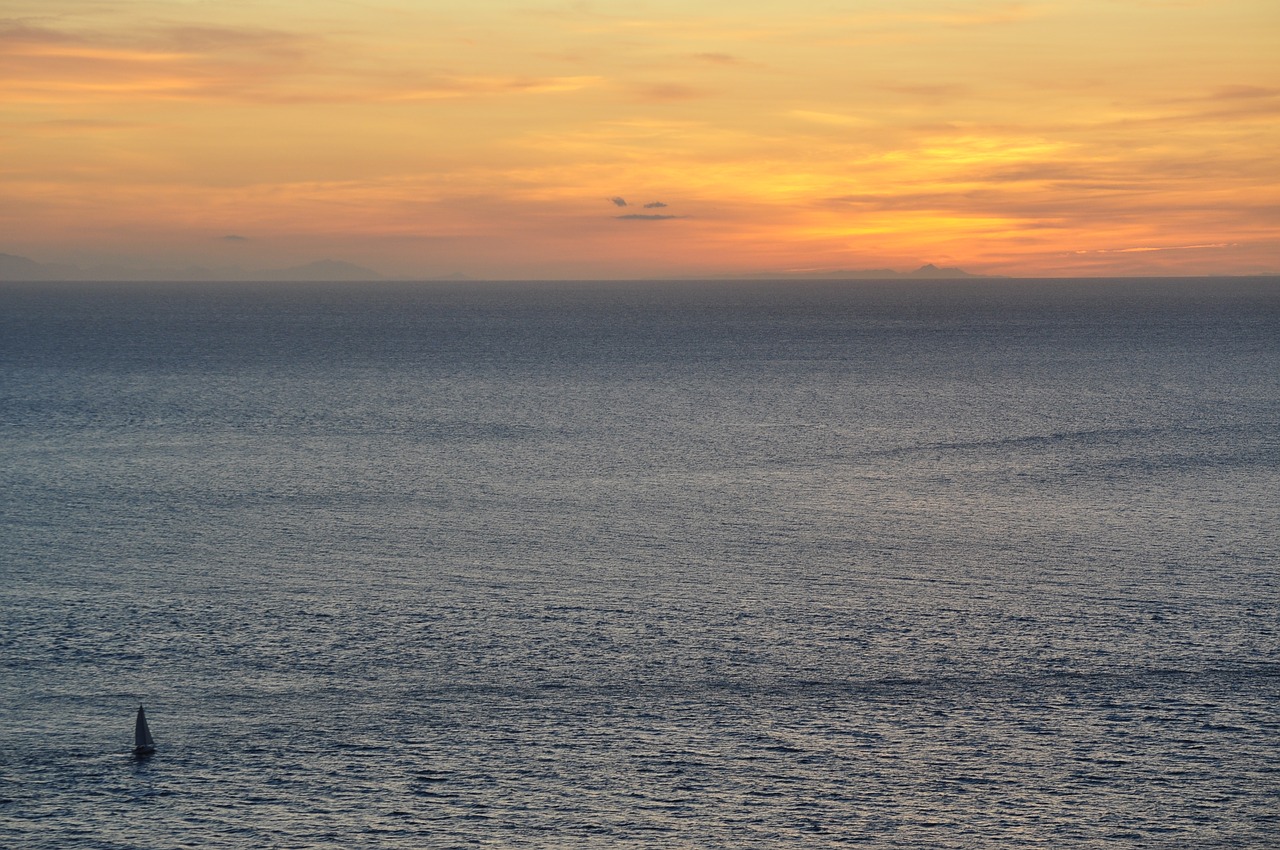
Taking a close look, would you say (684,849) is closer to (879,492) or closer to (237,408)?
(879,492)

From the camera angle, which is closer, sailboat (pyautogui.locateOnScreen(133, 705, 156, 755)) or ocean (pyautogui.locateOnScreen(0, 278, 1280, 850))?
ocean (pyautogui.locateOnScreen(0, 278, 1280, 850))

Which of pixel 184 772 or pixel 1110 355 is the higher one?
pixel 1110 355

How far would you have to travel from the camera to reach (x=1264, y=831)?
32.1 meters

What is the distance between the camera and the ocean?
111 ft

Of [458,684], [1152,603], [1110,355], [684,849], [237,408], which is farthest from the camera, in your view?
[1110,355]

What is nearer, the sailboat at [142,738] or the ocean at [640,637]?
the ocean at [640,637]

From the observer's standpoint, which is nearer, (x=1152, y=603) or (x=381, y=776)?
(x=381, y=776)

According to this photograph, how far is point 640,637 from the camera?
1832 inches

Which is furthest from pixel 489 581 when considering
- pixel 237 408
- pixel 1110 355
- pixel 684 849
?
pixel 1110 355

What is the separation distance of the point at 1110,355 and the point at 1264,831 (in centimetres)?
15223

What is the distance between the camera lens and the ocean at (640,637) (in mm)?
33781

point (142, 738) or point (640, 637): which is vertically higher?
point (640, 637)

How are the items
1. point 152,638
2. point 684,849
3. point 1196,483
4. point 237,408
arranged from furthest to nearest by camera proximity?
1. point 237,408
2. point 1196,483
3. point 152,638
4. point 684,849

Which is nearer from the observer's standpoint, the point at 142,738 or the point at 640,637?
the point at 142,738
